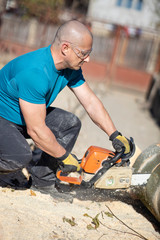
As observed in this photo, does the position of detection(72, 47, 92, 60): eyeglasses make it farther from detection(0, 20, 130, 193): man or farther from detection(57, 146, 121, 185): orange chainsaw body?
detection(57, 146, 121, 185): orange chainsaw body

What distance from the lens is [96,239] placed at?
249 centimetres

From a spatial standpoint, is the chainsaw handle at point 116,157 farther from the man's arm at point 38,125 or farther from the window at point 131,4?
the window at point 131,4

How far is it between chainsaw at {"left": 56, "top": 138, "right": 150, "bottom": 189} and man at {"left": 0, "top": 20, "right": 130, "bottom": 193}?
10 centimetres

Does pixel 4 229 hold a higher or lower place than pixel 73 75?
lower

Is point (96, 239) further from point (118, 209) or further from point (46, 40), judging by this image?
point (46, 40)

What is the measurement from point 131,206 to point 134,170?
406mm

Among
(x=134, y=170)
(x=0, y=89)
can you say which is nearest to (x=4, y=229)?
(x=0, y=89)

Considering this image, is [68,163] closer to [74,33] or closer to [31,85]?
[31,85]

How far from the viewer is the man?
2453mm

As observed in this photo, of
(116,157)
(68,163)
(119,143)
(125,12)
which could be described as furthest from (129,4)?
(68,163)

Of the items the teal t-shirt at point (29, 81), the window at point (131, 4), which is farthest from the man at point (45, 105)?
the window at point (131, 4)

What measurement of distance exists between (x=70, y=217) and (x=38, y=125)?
0.91m

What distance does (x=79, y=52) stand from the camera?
2527 mm

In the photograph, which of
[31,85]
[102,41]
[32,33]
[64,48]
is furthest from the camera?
[102,41]
